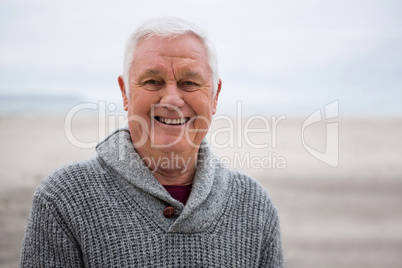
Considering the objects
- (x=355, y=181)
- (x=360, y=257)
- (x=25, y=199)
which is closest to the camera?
(x=360, y=257)

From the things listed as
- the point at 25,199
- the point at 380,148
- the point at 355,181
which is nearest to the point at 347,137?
the point at 380,148

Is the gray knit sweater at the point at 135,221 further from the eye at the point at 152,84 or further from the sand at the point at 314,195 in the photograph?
the sand at the point at 314,195

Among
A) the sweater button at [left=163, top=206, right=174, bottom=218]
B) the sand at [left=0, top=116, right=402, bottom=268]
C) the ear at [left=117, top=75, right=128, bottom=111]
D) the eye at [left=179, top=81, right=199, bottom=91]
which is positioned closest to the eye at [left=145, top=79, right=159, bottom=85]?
the eye at [left=179, top=81, right=199, bottom=91]

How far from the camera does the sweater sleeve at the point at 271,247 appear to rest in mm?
2029

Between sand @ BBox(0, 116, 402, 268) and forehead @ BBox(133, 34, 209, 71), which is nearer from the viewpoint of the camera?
forehead @ BBox(133, 34, 209, 71)

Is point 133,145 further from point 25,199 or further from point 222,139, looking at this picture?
point 222,139

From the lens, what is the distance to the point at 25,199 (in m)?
6.66

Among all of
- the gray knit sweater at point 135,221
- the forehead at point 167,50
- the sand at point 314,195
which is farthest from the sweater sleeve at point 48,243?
the sand at point 314,195

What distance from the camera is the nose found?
1831mm

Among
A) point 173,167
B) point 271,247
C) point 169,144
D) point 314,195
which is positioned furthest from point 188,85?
point 314,195

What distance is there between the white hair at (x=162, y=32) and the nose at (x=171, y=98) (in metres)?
0.20

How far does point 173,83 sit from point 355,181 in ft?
26.0

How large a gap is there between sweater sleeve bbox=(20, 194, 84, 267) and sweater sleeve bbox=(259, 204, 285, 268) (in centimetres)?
86

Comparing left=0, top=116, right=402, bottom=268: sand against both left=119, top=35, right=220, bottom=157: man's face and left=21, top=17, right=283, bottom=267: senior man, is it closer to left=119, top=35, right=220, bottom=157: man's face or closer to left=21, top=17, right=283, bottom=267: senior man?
left=21, top=17, right=283, bottom=267: senior man
